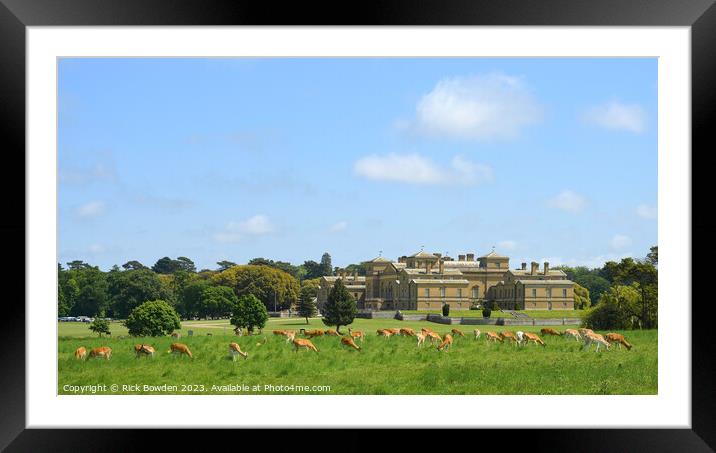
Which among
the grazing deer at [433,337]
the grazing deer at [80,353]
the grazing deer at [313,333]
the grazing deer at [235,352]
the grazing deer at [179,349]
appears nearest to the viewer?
the grazing deer at [80,353]

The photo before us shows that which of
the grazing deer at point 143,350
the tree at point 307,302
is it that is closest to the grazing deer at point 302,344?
the grazing deer at point 143,350

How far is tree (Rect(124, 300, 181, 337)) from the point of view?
26.4 feet

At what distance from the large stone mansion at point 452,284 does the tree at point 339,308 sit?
1.62ft

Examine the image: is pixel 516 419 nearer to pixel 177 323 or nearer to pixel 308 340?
pixel 308 340

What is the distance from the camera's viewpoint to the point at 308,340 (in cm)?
746

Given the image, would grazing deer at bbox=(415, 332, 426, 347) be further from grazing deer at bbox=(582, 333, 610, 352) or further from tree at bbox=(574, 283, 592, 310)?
tree at bbox=(574, 283, 592, 310)

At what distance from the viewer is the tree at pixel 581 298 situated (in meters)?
8.98

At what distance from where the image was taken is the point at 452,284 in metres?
10.5

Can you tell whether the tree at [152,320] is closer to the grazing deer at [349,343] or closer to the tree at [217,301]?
the tree at [217,301]

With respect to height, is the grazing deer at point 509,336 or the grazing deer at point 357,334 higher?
the grazing deer at point 357,334

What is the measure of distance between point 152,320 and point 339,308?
7.57 feet

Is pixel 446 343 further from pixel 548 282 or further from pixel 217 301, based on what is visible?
pixel 217 301

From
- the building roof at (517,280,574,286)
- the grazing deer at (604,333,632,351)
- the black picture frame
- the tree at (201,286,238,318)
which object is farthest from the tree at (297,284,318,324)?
the black picture frame

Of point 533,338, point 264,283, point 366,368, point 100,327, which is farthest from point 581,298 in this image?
point 100,327
